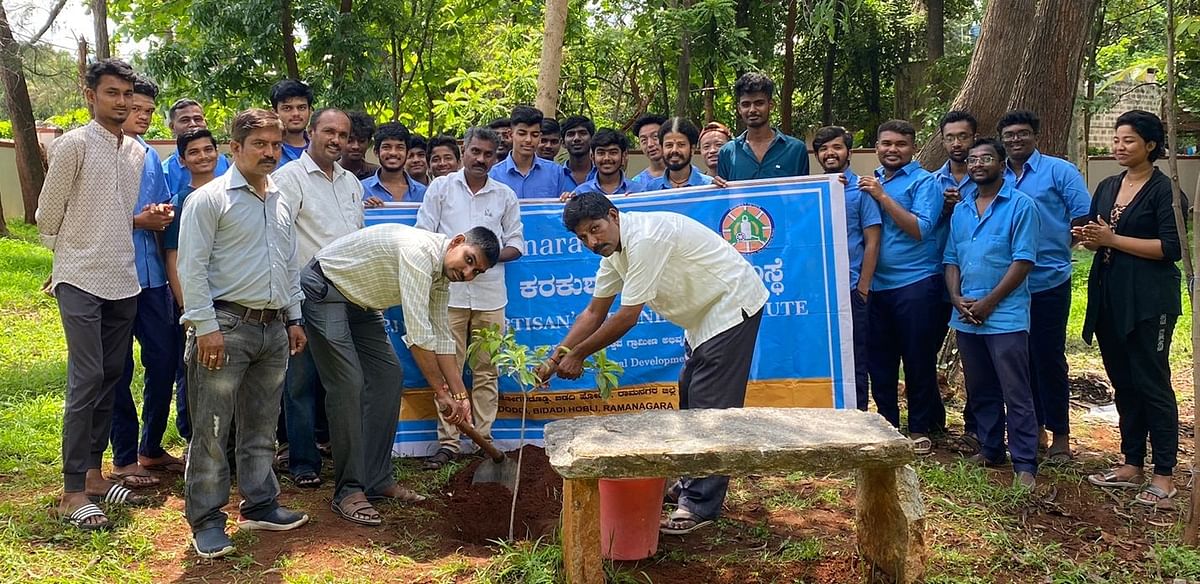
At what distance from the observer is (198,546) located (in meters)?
3.95

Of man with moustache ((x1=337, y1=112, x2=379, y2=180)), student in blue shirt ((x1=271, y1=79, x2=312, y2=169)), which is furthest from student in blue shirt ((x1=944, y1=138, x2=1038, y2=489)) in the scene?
student in blue shirt ((x1=271, y1=79, x2=312, y2=169))

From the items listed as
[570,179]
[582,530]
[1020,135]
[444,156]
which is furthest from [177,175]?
[1020,135]

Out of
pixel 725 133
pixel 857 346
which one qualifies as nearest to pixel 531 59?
pixel 725 133

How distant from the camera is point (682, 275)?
432 cm

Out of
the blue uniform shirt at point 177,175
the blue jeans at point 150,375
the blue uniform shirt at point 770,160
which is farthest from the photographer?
the blue uniform shirt at point 770,160

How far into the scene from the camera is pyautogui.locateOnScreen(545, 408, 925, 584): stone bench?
3453 millimetres

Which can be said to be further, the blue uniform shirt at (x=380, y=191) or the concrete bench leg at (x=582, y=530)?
the blue uniform shirt at (x=380, y=191)

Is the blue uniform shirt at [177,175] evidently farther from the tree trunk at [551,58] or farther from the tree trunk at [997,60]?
the tree trunk at [997,60]

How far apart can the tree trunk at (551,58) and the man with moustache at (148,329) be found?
138 inches

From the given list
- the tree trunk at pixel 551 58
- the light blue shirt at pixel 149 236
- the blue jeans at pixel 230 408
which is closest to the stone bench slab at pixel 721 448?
the blue jeans at pixel 230 408

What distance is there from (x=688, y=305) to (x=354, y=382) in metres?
1.60

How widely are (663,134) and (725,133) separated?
0.59 m

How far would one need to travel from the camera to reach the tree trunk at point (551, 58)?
7801mm

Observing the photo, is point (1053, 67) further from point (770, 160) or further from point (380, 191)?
point (380, 191)
